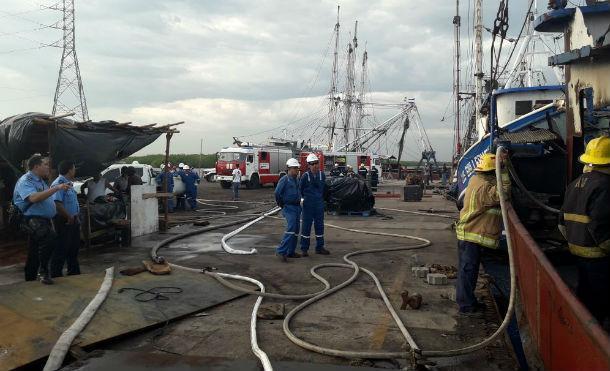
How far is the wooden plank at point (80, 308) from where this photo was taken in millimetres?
4336

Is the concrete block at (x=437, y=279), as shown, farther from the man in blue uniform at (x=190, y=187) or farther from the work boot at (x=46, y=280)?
the man in blue uniform at (x=190, y=187)

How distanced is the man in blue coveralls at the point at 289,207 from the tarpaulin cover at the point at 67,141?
350 centimetres

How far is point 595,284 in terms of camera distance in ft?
13.4

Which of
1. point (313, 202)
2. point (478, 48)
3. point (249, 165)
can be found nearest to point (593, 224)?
point (313, 202)

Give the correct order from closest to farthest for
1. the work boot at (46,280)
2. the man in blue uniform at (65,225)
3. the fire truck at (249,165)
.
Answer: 1. the work boot at (46,280)
2. the man in blue uniform at (65,225)
3. the fire truck at (249,165)

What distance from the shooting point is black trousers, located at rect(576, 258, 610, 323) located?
4062 millimetres

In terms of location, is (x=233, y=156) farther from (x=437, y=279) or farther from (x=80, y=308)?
(x=80, y=308)

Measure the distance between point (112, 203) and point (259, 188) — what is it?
22821 millimetres

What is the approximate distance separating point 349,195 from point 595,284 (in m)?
11.7

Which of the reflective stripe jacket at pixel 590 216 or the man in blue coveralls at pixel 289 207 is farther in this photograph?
the man in blue coveralls at pixel 289 207

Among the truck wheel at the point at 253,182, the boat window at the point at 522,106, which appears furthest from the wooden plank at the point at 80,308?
the truck wheel at the point at 253,182

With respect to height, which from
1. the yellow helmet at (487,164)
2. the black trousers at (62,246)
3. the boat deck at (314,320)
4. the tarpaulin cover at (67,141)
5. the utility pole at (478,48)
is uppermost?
the utility pole at (478,48)

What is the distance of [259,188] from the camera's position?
32.9 metres

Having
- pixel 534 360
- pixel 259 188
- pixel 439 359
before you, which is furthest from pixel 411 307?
pixel 259 188
